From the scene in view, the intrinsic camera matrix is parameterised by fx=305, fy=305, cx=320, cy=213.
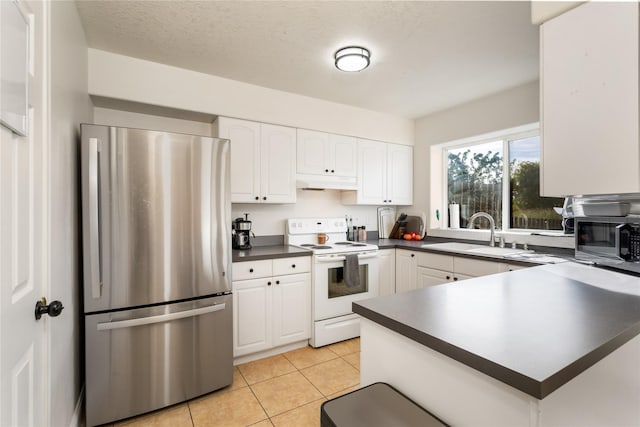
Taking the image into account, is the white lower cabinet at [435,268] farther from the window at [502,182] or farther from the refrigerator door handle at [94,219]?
the refrigerator door handle at [94,219]

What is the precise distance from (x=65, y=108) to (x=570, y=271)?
2.81 meters

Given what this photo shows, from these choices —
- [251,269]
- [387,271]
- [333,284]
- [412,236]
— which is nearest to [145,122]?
[251,269]

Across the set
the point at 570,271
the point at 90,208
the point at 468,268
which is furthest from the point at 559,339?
the point at 90,208

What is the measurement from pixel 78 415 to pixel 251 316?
1.17 metres

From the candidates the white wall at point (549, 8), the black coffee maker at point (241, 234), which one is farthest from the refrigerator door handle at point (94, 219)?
the white wall at point (549, 8)

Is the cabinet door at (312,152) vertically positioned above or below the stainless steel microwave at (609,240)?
above

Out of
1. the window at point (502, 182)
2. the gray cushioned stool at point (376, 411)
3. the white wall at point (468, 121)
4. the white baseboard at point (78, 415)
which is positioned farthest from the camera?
the window at point (502, 182)

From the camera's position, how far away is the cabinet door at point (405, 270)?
10.5 ft

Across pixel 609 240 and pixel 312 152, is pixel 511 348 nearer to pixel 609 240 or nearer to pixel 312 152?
pixel 609 240

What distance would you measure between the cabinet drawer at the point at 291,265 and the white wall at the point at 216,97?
1327mm

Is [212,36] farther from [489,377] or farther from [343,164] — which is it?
→ [489,377]

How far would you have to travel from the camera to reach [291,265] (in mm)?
2707

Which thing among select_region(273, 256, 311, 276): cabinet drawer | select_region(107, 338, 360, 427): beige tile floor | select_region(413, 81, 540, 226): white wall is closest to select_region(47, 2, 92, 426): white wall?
select_region(107, 338, 360, 427): beige tile floor

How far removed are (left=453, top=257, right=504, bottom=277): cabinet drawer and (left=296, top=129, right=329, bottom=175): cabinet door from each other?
1.58 meters
